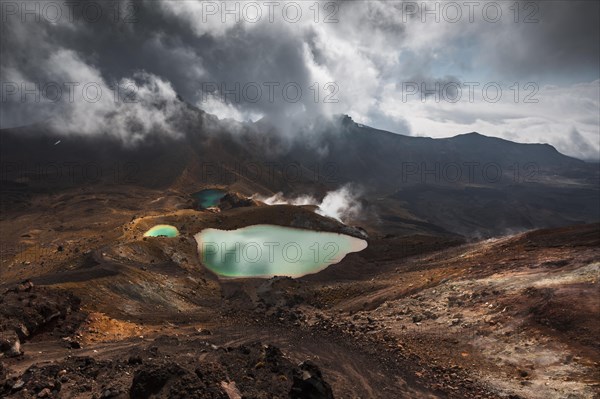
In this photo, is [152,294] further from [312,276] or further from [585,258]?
[585,258]

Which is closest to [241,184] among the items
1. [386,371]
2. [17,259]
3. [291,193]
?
[291,193]

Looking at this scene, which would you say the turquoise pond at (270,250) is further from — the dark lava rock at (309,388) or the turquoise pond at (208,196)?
the turquoise pond at (208,196)

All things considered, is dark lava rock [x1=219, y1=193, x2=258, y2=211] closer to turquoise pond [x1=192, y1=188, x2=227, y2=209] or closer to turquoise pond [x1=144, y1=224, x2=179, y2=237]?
turquoise pond [x1=192, y1=188, x2=227, y2=209]

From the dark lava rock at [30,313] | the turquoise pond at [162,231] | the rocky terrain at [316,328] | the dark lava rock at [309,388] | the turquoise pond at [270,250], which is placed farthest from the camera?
the turquoise pond at [162,231]

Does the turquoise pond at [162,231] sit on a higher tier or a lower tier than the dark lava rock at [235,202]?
lower

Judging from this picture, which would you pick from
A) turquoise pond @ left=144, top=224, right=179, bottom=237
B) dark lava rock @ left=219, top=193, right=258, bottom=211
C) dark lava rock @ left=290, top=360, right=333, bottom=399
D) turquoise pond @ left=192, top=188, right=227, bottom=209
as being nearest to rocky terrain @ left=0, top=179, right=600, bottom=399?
dark lava rock @ left=290, top=360, right=333, bottom=399

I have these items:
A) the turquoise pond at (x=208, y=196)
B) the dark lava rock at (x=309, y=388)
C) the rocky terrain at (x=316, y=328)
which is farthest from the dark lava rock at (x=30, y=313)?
the turquoise pond at (x=208, y=196)

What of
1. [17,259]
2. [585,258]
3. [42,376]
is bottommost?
[17,259]
